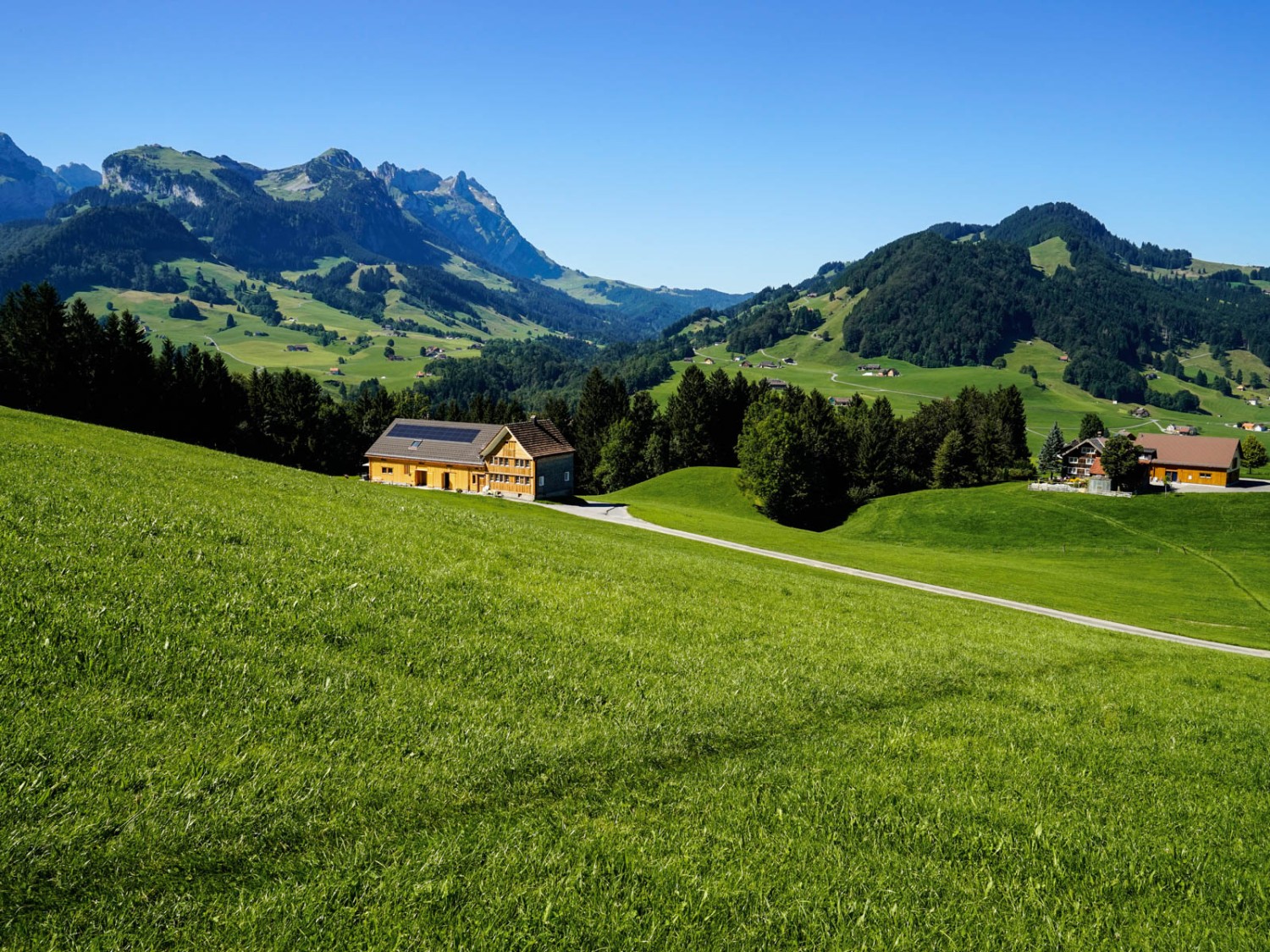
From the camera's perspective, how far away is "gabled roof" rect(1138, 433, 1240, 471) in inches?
3851

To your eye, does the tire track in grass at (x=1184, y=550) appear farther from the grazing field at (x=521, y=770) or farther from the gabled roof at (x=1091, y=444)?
the grazing field at (x=521, y=770)

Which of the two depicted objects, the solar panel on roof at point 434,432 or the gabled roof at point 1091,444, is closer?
the solar panel on roof at point 434,432

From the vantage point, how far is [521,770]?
32.6ft

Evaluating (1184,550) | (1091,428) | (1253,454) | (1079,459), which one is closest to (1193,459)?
(1079,459)

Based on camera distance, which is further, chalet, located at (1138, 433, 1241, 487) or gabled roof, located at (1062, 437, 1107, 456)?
gabled roof, located at (1062, 437, 1107, 456)

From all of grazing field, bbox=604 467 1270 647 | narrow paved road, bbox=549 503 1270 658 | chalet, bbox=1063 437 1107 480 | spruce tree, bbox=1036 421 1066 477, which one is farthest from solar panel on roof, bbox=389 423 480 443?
chalet, bbox=1063 437 1107 480

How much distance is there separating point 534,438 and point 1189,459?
9485 cm

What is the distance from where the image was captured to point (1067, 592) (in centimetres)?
5097

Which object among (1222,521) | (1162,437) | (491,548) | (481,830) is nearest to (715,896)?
(481,830)

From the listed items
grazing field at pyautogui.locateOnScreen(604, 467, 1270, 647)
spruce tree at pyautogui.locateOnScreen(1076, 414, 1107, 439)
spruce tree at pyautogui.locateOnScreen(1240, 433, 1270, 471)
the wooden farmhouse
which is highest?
spruce tree at pyautogui.locateOnScreen(1076, 414, 1107, 439)

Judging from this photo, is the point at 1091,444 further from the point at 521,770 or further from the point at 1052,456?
the point at 521,770

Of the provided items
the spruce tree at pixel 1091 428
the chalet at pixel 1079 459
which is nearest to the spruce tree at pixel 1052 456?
the chalet at pixel 1079 459

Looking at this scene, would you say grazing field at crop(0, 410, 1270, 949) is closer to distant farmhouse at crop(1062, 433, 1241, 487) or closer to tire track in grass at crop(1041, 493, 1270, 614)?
tire track in grass at crop(1041, 493, 1270, 614)

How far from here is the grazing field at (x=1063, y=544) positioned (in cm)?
4891
